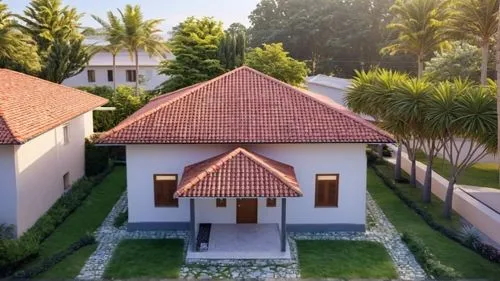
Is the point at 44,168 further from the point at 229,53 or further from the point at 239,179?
the point at 229,53

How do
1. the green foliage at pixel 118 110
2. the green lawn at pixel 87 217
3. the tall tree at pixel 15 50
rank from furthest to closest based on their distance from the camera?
1. the tall tree at pixel 15 50
2. the green foliage at pixel 118 110
3. the green lawn at pixel 87 217

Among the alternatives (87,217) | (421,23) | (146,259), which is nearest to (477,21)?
(421,23)

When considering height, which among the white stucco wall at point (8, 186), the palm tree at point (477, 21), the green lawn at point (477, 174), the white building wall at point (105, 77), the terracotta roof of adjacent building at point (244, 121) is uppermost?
the palm tree at point (477, 21)

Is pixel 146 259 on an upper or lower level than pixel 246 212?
lower

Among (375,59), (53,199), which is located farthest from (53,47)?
(375,59)

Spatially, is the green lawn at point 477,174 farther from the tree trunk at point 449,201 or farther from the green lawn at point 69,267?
the green lawn at point 69,267

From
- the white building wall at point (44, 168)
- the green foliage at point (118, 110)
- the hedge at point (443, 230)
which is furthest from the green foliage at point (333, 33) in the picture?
the white building wall at point (44, 168)

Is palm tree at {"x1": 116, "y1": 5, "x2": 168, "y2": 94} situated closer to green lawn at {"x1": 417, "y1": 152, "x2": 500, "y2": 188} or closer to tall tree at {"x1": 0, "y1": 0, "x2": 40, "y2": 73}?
tall tree at {"x1": 0, "y1": 0, "x2": 40, "y2": 73}
